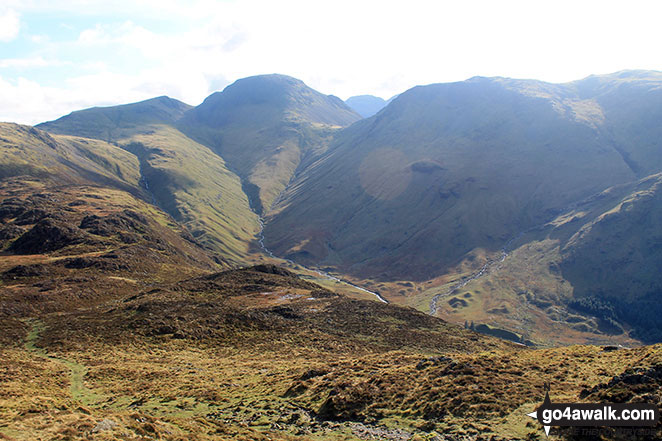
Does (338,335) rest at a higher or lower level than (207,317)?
lower

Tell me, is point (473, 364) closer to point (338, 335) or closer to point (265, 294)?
point (338, 335)

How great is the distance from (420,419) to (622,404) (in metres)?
11.0

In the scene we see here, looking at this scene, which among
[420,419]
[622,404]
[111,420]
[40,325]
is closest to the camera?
[622,404]

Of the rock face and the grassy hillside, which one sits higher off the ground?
the rock face

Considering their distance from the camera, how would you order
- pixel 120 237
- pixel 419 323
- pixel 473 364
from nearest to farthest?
1. pixel 473 364
2. pixel 419 323
3. pixel 120 237

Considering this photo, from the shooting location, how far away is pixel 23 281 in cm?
7719

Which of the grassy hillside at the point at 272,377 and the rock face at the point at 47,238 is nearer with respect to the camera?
the grassy hillside at the point at 272,377

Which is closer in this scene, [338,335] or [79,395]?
[79,395]

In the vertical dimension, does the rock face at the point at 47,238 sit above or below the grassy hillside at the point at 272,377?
above

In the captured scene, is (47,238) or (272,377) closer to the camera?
(272,377)

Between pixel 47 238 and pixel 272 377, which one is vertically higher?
pixel 47 238

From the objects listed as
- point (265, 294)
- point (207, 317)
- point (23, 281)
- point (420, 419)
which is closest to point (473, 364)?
point (420, 419)

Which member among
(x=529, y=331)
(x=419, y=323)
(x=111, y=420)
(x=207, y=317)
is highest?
(x=111, y=420)

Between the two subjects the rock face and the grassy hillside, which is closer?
the grassy hillside
